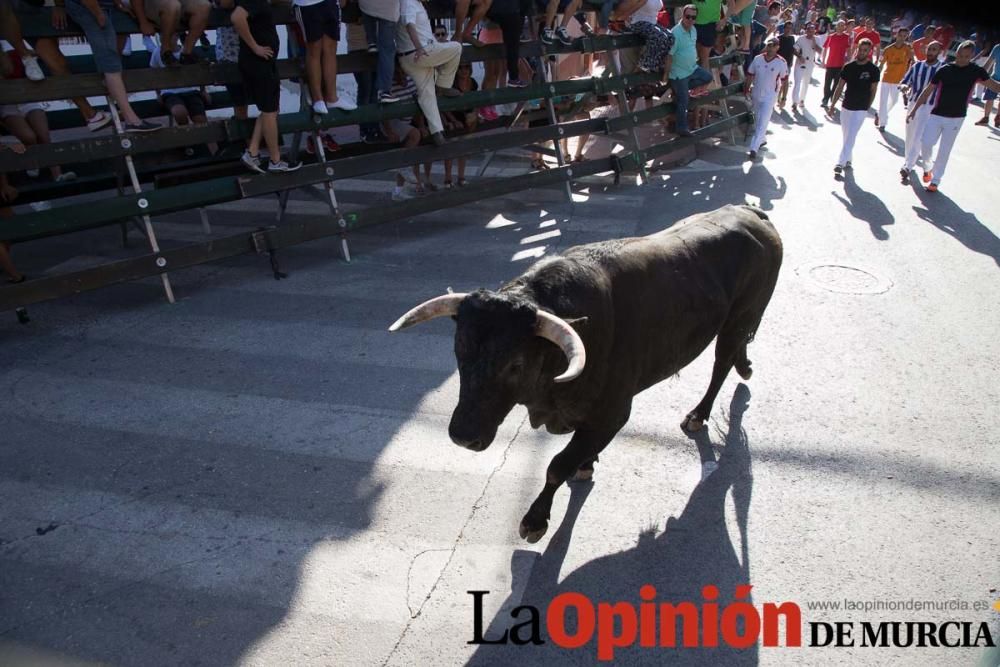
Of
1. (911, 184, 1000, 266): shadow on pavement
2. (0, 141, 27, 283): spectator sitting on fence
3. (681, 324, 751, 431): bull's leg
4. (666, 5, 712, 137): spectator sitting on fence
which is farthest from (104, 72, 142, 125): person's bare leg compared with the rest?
(911, 184, 1000, 266): shadow on pavement

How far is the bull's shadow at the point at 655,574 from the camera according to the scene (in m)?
3.60

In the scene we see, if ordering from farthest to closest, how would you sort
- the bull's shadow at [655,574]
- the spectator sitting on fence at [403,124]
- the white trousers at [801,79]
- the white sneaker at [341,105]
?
1. the white trousers at [801,79]
2. the spectator sitting on fence at [403,124]
3. the white sneaker at [341,105]
4. the bull's shadow at [655,574]

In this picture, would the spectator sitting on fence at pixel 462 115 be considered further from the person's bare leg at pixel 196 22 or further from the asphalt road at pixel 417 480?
the person's bare leg at pixel 196 22

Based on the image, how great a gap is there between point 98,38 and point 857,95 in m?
11.0

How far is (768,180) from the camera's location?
37.8ft

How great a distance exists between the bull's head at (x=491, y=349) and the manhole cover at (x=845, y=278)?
5303 millimetres

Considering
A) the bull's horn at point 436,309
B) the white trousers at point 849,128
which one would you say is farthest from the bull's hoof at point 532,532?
the white trousers at point 849,128

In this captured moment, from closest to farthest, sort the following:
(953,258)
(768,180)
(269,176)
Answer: (269,176) → (953,258) → (768,180)

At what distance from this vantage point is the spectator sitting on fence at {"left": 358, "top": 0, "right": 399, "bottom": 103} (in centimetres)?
812

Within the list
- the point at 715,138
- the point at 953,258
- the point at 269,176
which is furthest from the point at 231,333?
the point at 715,138

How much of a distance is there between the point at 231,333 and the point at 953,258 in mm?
8468

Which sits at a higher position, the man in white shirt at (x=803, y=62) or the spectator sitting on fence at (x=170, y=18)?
the spectator sitting on fence at (x=170, y=18)

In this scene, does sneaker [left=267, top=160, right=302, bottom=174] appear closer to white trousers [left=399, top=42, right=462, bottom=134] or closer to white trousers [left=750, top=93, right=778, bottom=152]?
white trousers [left=399, top=42, right=462, bottom=134]

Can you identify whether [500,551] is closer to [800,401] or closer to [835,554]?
[835,554]
